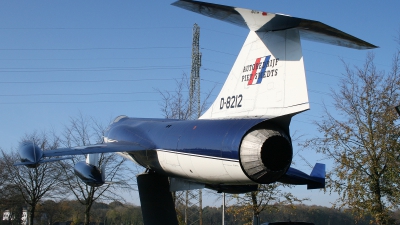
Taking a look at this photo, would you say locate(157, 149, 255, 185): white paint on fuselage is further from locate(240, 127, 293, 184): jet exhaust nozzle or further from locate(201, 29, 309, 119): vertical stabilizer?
locate(201, 29, 309, 119): vertical stabilizer

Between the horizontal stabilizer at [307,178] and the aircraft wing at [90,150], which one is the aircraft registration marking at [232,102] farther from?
the horizontal stabilizer at [307,178]

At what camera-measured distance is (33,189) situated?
27844 mm

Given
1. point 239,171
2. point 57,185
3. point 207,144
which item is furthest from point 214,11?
point 57,185

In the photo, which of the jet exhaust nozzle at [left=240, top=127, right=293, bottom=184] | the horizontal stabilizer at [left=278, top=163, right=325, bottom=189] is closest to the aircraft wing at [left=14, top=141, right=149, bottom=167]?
the horizontal stabilizer at [left=278, top=163, right=325, bottom=189]

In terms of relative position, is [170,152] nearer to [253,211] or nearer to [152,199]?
[152,199]

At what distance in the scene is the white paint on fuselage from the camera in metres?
9.20

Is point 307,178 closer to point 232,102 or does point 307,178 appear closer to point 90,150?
point 232,102

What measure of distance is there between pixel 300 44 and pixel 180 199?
15.4 m

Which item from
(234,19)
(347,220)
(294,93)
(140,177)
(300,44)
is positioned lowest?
(347,220)

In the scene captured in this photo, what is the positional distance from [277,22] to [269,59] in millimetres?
965

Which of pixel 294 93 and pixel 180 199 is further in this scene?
pixel 180 199

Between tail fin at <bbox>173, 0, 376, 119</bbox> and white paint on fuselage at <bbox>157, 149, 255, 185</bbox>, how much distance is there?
137 cm

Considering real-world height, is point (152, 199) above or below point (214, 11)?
below

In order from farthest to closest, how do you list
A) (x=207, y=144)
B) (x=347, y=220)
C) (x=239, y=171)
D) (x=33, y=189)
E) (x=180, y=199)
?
1. (x=347, y=220)
2. (x=33, y=189)
3. (x=180, y=199)
4. (x=207, y=144)
5. (x=239, y=171)
